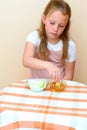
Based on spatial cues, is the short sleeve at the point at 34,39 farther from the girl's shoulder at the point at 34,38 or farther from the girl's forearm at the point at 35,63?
the girl's forearm at the point at 35,63

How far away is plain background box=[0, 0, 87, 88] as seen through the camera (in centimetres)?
156

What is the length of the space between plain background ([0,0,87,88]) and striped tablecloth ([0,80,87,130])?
1.86ft

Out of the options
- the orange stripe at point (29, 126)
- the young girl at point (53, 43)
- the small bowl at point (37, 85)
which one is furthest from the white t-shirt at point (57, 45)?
the orange stripe at point (29, 126)

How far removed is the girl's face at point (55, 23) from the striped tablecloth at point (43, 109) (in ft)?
1.14

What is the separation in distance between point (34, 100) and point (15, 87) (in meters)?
0.15

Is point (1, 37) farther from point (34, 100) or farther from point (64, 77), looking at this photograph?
point (34, 100)

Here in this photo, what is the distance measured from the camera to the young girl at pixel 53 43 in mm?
1313

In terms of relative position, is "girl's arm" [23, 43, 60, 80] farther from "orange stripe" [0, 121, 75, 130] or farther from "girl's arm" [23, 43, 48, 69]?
"orange stripe" [0, 121, 75, 130]

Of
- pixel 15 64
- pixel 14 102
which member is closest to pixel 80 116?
pixel 14 102

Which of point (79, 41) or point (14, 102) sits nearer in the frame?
point (14, 102)

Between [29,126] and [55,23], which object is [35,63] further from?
[29,126]

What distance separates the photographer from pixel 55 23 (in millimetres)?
1298

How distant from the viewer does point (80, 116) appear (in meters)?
0.89

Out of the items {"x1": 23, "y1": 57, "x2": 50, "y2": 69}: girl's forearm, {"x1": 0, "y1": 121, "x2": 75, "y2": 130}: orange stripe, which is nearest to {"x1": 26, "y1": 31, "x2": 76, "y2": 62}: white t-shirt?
{"x1": 23, "y1": 57, "x2": 50, "y2": 69}: girl's forearm
